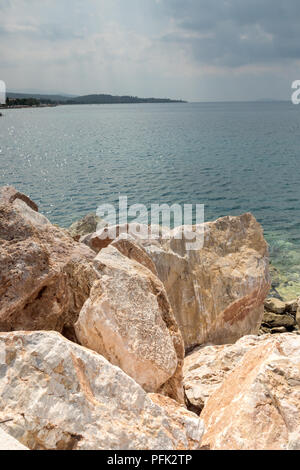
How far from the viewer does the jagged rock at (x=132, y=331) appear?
4059mm

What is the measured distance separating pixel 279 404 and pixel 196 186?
107ft

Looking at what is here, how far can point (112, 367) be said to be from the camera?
3287mm

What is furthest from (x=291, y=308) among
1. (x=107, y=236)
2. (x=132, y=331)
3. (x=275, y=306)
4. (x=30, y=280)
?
(x=30, y=280)

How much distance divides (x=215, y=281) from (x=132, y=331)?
15.9 feet

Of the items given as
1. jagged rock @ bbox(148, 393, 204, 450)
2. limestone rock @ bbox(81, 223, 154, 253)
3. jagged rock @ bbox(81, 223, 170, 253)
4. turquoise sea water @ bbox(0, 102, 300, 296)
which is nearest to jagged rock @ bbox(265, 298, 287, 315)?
turquoise sea water @ bbox(0, 102, 300, 296)

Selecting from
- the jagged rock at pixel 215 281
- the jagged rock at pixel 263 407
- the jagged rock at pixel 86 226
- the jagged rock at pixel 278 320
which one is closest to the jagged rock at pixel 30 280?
the jagged rock at pixel 263 407

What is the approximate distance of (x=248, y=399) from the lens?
3.51 metres

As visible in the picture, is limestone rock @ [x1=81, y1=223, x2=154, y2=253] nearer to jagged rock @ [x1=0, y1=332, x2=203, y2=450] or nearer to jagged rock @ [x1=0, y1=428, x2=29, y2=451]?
jagged rock @ [x1=0, y1=332, x2=203, y2=450]

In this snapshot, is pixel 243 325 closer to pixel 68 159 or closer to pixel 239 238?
pixel 239 238

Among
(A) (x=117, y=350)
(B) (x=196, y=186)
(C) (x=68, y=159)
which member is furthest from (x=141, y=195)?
(A) (x=117, y=350)

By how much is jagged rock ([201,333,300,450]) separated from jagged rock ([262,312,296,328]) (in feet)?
34.6

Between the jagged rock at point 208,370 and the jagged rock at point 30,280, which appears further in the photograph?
the jagged rock at point 208,370

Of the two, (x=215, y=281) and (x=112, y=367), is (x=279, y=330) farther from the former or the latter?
(x=112, y=367)

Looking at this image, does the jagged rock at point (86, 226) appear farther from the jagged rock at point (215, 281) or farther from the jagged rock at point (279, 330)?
the jagged rock at point (215, 281)
